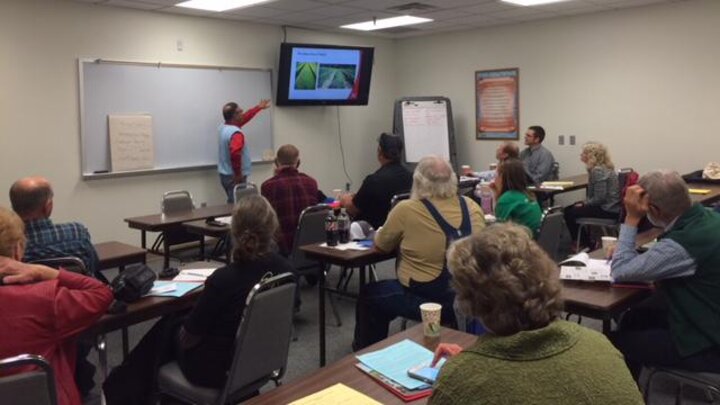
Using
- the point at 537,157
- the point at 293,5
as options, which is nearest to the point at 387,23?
the point at 293,5

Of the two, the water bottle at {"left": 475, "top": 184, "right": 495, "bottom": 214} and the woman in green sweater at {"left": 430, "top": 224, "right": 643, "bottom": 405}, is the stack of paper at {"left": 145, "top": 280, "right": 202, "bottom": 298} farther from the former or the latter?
the water bottle at {"left": 475, "top": 184, "right": 495, "bottom": 214}

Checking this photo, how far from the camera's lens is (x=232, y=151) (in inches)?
260

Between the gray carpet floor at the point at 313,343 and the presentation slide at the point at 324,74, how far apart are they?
3.25 m

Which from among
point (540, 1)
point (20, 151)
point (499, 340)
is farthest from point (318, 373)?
point (540, 1)

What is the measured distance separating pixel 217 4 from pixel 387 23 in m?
2.33

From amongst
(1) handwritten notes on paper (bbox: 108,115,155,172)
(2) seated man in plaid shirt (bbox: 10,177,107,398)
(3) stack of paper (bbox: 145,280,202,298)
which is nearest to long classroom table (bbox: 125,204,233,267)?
(1) handwritten notes on paper (bbox: 108,115,155,172)

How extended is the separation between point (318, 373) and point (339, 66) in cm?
656

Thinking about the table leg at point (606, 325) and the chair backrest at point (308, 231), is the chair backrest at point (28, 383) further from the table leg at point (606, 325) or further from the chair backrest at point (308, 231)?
the chair backrest at point (308, 231)

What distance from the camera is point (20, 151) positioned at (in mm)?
5539

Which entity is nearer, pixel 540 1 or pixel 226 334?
pixel 226 334

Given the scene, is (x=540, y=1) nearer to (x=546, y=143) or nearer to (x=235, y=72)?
(x=546, y=143)

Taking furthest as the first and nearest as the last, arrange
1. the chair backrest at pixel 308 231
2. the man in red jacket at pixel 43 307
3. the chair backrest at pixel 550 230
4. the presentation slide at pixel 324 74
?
the presentation slide at pixel 324 74 → the chair backrest at pixel 308 231 → the chair backrest at pixel 550 230 → the man in red jacket at pixel 43 307

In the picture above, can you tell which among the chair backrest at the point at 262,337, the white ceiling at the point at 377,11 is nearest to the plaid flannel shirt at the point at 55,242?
the chair backrest at the point at 262,337

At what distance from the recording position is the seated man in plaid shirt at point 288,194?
443 cm
